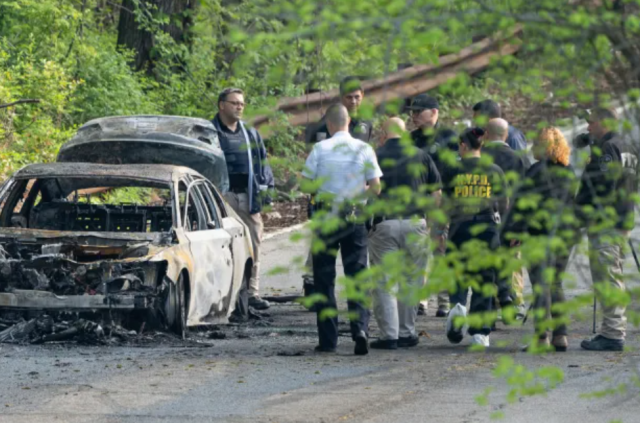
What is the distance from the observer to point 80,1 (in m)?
25.7

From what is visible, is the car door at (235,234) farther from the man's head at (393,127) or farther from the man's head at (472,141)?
the man's head at (472,141)

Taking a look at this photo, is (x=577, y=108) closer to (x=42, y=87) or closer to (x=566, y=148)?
(x=566, y=148)

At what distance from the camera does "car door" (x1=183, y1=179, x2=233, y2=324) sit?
11.6 meters

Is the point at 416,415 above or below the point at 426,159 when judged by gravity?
below

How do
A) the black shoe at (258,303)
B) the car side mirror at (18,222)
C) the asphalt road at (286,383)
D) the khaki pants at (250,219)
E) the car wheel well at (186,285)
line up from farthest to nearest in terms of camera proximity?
the khaki pants at (250,219), the black shoe at (258,303), the car side mirror at (18,222), the car wheel well at (186,285), the asphalt road at (286,383)

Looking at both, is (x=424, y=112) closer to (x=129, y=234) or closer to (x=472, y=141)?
(x=472, y=141)

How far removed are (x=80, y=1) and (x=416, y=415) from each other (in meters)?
18.8

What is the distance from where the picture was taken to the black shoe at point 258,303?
13883 mm

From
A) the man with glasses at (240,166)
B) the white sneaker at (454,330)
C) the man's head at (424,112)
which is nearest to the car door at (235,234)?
the man with glasses at (240,166)

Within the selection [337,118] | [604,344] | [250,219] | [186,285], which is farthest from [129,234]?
[604,344]

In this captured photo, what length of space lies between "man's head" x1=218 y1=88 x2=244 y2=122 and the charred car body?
214mm

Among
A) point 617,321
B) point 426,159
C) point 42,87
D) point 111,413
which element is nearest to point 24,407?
point 111,413

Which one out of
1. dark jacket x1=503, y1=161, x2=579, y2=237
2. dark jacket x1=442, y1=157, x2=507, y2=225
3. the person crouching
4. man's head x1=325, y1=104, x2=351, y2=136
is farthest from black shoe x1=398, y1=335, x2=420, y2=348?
dark jacket x1=503, y1=161, x2=579, y2=237

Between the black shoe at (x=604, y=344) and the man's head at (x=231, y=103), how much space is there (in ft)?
14.9
